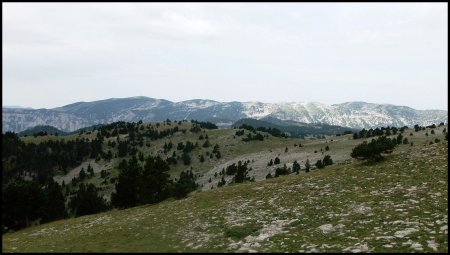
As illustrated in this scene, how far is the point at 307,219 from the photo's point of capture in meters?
28.5

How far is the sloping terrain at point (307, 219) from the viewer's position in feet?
72.8

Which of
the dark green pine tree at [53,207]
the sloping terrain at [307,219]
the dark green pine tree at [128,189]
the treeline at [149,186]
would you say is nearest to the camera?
the sloping terrain at [307,219]

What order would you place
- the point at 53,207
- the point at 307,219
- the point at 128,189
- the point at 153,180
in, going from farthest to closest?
the point at 128,189 < the point at 53,207 < the point at 153,180 < the point at 307,219

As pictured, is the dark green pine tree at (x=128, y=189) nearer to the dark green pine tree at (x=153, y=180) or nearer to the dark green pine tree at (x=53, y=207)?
the dark green pine tree at (x=153, y=180)

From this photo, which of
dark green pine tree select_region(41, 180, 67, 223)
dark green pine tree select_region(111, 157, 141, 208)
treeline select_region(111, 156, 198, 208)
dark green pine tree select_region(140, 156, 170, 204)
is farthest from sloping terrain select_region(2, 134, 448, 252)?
dark green pine tree select_region(111, 157, 141, 208)

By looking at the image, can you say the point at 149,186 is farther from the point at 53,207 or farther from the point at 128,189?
the point at 53,207

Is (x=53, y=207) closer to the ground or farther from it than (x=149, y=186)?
closer to the ground

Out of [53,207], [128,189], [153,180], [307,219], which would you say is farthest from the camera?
[128,189]

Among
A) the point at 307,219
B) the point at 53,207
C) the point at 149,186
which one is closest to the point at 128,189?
the point at 149,186

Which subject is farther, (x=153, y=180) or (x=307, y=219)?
(x=153, y=180)

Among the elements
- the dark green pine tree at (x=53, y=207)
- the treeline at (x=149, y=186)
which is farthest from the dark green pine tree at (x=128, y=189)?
the dark green pine tree at (x=53, y=207)

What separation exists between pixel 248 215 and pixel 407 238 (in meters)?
14.5

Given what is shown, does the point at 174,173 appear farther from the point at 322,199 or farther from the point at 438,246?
the point at 438,246

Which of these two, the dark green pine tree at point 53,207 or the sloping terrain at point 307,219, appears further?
the dark green pine tree at point 53,207
